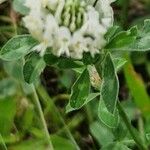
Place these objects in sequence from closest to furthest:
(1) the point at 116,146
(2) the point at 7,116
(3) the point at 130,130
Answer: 1. (3) the point at 130,130
2. (1) the point at 116,146
3. (2) the point at 7,116

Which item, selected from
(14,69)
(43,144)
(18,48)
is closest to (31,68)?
(18,48)

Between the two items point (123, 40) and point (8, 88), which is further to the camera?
point (8, 88)

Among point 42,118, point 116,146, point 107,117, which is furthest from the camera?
point 42,118

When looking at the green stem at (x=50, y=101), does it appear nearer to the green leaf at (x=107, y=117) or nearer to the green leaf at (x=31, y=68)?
the green leaf at (x=107, y=117)

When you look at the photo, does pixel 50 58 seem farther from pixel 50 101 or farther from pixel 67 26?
pixel 50 101

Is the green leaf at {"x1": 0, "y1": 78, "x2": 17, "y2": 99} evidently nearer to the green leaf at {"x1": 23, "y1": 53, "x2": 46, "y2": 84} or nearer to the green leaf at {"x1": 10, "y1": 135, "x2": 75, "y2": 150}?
the green leaf at {"x1": 10, "y1": 135, "x2": 75, "y2": 150}

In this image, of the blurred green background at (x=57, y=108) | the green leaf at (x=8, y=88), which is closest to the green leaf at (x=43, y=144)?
the blurred green background at (x=57, y=108)

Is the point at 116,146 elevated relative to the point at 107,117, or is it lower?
lower

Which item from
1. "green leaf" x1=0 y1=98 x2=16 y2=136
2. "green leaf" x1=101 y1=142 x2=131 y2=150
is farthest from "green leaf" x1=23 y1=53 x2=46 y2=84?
"green leaf" x1=0 y1=98 x2=16 y2=136
